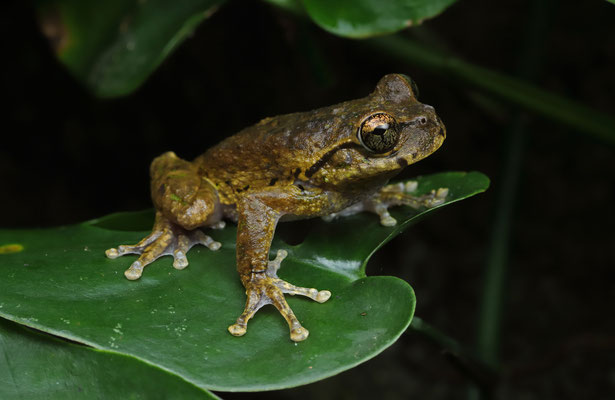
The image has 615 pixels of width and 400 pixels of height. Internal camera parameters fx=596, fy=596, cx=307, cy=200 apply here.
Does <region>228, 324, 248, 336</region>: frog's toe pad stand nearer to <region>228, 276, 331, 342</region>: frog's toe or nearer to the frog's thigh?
<region>228, 276, 331, 342</region>: frog's toe

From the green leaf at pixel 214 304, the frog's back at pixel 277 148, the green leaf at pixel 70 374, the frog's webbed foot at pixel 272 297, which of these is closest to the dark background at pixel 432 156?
the frog's back at pixel 277 148

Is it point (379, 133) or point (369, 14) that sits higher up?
point (369, 14)

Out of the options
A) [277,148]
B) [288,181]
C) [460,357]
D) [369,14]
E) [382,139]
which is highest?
[369,14]

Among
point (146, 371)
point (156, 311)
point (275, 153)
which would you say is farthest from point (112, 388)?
point (275, 153)

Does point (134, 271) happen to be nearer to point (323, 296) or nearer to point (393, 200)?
point (323, 296)

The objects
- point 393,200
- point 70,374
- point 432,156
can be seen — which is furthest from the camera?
point 432,156

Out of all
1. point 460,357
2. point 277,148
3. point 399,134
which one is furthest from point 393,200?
point 460,357

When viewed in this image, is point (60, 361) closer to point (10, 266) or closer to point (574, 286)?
point (10, 266)
